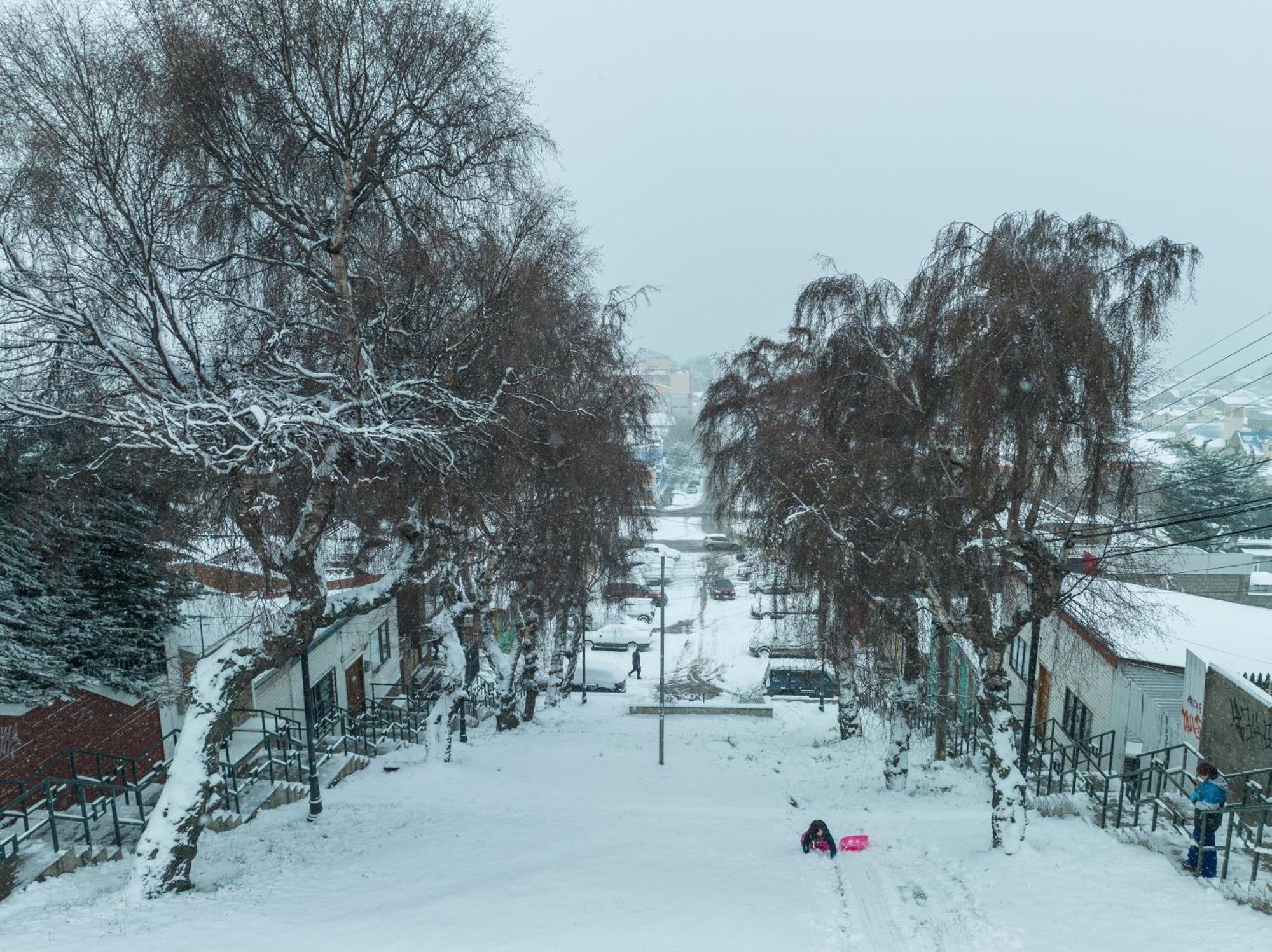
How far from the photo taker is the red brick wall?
34.2ft

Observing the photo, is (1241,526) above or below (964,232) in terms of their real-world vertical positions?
below

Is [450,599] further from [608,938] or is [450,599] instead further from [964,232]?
[964,232]

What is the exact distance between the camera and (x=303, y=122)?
858 cm

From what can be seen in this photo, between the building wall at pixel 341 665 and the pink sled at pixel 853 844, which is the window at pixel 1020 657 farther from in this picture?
the building wall at pixel 341 665

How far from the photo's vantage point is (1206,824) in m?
8.38

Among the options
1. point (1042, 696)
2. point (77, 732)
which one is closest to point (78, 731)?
point (77, 732)

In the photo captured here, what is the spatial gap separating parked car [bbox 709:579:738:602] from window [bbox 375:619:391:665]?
18.3m

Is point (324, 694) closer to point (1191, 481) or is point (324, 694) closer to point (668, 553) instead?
point (1191, 481)

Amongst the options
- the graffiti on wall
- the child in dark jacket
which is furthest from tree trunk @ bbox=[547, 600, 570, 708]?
the graffiti on wall

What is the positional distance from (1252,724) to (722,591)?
89.3ft

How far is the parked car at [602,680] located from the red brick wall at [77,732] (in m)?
14.0

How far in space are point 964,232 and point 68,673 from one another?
574 inches

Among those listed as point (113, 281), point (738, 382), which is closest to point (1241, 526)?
point (738, 382)

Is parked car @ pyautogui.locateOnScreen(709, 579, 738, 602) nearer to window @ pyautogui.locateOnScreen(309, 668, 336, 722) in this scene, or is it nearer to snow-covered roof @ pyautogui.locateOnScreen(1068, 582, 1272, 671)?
snow-covered roof @ pyautogui.locateOnScreen(1068, 582, 1272, 671)
